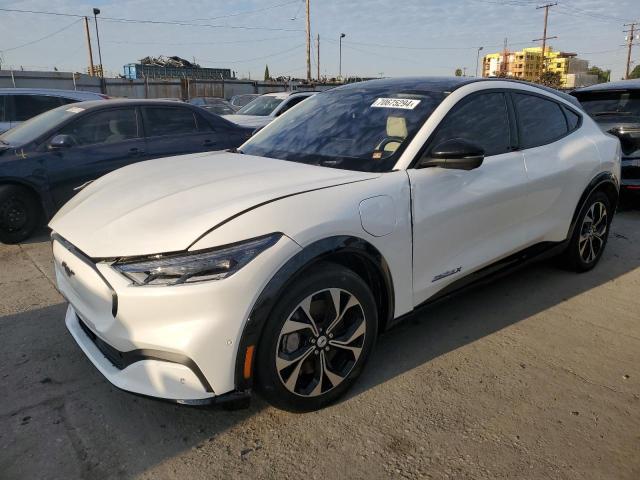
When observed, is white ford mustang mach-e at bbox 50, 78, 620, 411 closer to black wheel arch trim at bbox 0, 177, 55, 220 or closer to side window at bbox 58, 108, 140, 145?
black wheel arch trim at bbox 0, 177, 55, 220

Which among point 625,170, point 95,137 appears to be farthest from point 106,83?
point 625,170

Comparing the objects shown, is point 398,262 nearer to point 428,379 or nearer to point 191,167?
point 428,379

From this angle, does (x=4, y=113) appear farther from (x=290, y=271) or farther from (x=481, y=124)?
(x=290, y=271)

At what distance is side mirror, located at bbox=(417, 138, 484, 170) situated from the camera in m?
2.73

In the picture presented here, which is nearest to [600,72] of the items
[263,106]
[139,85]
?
[139,85]

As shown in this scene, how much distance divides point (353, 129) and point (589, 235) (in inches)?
98.8

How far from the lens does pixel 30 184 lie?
5.45 meters

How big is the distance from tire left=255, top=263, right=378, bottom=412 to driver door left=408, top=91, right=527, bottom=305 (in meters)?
0.46

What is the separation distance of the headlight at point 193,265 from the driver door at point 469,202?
1.04 metres

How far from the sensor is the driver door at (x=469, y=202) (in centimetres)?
279

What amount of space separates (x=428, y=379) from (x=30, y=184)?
4.76m

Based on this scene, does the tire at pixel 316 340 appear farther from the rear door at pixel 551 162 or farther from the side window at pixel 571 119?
the side window at pixel 571 119

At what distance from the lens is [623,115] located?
6.58 m

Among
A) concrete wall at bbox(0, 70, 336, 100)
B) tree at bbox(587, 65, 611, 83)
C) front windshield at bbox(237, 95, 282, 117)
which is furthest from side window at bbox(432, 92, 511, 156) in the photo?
tree at bbox(587, 65, 611, 83)
